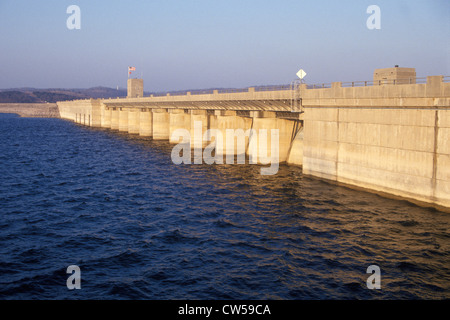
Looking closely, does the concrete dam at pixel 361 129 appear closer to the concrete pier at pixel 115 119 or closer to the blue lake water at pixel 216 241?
the blue lake water at pixel 216 241

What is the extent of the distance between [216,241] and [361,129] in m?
15.8

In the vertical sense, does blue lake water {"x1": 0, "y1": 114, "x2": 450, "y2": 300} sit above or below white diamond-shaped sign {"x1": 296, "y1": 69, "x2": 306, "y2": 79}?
below

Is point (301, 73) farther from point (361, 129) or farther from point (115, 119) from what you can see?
point (115, 119)

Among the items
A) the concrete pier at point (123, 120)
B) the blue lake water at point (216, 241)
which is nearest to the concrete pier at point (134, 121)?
the concrete pier at point (123, 120)

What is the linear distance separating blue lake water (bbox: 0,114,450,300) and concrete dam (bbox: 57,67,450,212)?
161cm

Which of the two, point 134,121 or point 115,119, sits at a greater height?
point 115,119

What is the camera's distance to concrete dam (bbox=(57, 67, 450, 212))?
88.1ft

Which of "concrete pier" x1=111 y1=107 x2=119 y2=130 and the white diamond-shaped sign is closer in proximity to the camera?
the white diamond-shaped sign

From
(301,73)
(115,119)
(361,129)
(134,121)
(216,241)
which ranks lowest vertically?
→ (216,241)

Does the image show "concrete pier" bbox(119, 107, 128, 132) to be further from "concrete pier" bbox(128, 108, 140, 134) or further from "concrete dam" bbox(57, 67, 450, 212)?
"concrete dam" bbox(57, 67, 450, 212)

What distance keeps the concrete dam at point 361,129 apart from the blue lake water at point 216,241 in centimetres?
161

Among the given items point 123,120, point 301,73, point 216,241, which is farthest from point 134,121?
point 216,241

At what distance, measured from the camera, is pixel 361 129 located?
1294 inches

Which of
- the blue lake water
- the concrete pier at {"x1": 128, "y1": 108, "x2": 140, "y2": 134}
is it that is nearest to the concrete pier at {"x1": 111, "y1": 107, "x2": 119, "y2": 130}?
the concrete pier at {"x1": 128, "y1": 108, "x2": 140, "y2": 134}
